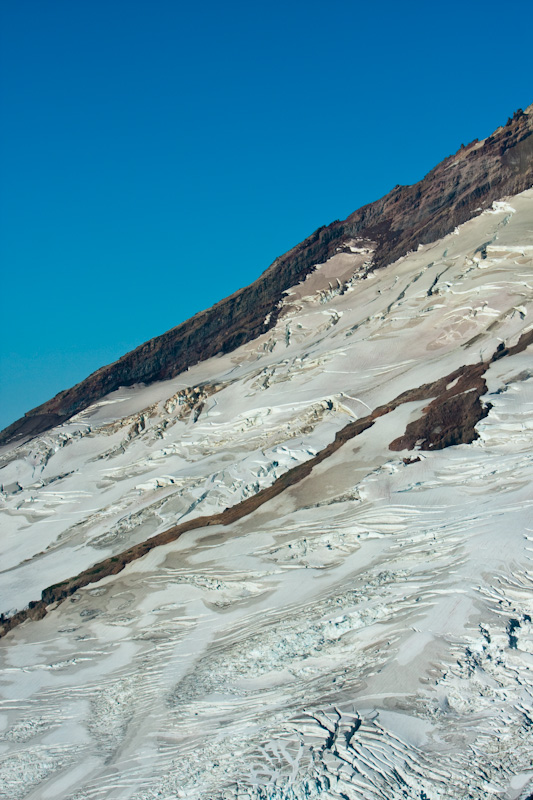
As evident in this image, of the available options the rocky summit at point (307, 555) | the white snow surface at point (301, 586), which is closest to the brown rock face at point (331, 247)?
the rocky summit at point (307, 555)

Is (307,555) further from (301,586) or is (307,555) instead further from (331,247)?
(331,247)

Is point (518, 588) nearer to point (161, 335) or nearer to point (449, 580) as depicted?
point (449, 580)

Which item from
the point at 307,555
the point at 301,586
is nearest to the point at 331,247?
the point at 307,555

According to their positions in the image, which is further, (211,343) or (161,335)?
(161,335)

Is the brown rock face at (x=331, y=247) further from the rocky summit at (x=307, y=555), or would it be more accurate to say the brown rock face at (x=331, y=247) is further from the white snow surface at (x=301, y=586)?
the white snow surface at (x=301, y=586)

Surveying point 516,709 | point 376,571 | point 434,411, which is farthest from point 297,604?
point 434,411

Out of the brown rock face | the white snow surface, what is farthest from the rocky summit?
the brown rock face
